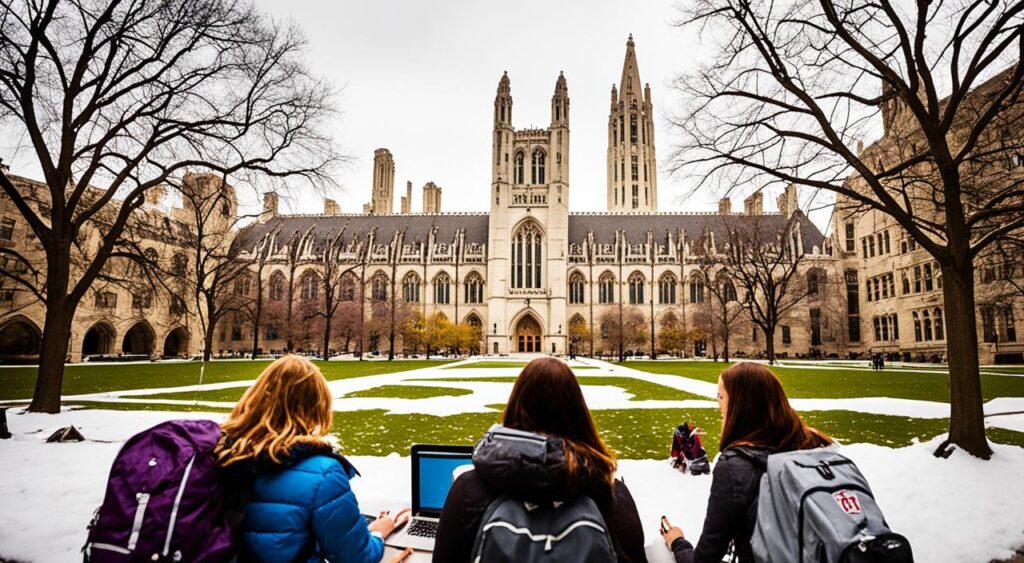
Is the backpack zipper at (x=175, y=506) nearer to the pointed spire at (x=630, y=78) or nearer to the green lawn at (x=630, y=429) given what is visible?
the green lawn at (x=630, y=429)

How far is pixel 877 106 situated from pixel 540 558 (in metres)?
9.52

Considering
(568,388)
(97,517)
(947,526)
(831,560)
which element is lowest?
(947,526)

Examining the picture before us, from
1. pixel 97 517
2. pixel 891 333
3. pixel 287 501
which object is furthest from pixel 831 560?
pixel 891 333

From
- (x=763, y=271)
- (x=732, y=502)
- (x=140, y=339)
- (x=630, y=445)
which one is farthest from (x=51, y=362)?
(x=763, y=271)

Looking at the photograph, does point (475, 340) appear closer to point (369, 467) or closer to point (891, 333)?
point (891, 333)

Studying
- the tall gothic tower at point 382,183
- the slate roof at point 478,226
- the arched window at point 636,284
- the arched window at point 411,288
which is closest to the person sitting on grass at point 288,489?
the arched window at point 636,284

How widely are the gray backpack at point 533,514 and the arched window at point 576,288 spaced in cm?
5423

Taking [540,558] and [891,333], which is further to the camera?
[891,333]

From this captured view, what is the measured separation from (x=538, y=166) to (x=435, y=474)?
179 feet

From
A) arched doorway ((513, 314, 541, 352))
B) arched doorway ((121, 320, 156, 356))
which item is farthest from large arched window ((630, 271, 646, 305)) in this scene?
arched doorway ((121, 320, 156, 356))

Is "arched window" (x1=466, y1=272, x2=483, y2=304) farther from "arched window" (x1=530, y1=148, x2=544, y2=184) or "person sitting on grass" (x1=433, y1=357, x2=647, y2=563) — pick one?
"person sitting on grass" (x1=433, y1=357, x2=647, y2=563)

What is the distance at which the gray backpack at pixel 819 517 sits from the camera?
72.6 inches

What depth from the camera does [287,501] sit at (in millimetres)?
2059

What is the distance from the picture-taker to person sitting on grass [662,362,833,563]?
7.57 feet
